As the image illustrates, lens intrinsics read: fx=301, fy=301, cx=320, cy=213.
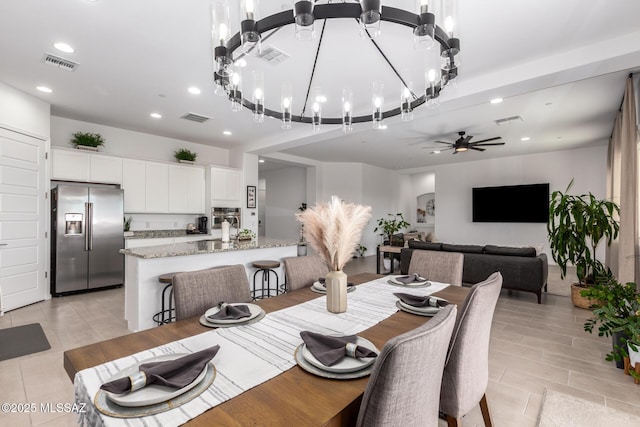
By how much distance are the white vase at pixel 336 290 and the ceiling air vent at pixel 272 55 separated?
2271mm

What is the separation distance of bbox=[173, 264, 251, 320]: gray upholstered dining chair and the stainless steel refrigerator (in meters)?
4.06

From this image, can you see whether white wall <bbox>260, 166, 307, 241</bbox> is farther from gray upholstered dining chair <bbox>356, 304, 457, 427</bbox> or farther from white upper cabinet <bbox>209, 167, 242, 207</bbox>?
gray upholstered dining chair <bbox>356, 304, 457, 427</bbox>

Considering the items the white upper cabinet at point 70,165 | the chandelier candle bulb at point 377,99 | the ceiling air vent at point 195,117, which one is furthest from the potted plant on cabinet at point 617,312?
the white upper cabinet at point 70,165

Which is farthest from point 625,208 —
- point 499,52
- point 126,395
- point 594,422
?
point 126,395

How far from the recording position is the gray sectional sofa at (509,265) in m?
4.10

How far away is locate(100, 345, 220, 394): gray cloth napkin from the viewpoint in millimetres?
809

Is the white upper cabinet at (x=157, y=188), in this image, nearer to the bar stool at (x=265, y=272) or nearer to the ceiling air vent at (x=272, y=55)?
the bar stool at (x=265, y=272)

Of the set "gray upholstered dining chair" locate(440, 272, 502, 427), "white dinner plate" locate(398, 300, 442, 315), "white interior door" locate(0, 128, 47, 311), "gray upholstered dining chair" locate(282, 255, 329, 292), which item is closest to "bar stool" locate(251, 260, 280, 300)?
"gray upholstered dining chair" locate(282, 255, 329, 292)

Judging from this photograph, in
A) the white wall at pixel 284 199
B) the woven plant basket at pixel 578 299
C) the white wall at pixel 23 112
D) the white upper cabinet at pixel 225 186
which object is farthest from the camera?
the white wall at pixel 284 199

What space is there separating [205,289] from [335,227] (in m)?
0.87

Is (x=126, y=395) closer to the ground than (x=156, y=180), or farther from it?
closer to the ground

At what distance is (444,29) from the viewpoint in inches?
63.7

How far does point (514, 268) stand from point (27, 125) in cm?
685

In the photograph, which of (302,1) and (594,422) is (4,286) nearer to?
(302,1)
